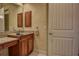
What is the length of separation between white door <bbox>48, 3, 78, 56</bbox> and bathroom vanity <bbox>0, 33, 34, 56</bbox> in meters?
0.33

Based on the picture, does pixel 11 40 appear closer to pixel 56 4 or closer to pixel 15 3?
pixel 15 3

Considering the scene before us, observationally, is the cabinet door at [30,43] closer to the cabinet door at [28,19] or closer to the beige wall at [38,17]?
the beige wall at [38,17]

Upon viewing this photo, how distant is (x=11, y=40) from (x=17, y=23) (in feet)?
0.96

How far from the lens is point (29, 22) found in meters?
1.73

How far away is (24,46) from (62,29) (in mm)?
710

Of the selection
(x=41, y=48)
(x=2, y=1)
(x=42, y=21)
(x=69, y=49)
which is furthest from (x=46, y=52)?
(x=2, y=1)

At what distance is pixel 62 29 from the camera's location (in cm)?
175

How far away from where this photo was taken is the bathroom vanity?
1694mm

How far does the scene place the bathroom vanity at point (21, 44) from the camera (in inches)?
66.7

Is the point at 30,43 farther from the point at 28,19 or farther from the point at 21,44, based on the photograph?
the point at 28,19

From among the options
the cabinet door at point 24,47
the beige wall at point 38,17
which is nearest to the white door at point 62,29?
the beige wall at point 38,17

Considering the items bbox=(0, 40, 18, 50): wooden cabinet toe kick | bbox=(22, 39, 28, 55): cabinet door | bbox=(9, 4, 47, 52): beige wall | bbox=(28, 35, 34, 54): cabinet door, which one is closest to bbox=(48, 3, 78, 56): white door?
bbox=(9, 4, 47, 52): beige wall

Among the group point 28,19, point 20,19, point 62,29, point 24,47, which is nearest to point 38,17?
point 28,19

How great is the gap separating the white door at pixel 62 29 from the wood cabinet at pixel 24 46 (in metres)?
0.31
